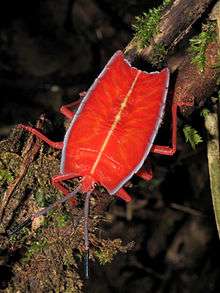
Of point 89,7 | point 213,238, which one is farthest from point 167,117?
point 89,7

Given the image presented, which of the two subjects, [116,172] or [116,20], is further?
[116,20]

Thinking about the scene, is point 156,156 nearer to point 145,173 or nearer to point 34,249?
point 145,173

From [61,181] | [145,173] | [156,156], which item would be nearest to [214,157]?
[145,173]

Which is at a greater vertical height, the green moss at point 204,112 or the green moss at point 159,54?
the green moss at point 159,54

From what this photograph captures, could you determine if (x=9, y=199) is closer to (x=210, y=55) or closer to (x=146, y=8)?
(x=210, y=55)

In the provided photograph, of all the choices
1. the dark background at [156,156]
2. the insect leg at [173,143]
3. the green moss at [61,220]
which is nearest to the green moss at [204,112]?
the insect leg at [173,143]

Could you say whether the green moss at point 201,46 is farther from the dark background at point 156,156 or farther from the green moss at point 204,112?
the dark background at point 156,156
